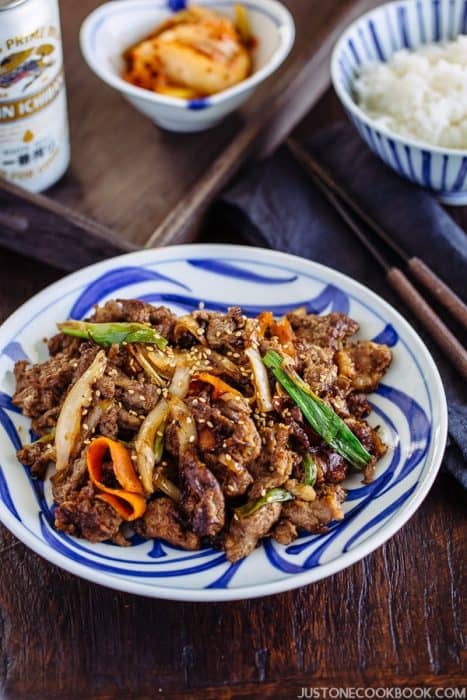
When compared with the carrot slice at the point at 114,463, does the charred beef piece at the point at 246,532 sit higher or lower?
lower

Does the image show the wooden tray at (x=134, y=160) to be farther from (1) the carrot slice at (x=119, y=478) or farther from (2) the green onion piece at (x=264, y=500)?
(2) the green onion piece at (x=264, y=500)

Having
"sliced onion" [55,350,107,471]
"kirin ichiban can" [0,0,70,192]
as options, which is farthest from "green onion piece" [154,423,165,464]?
"kirin ichiban can" [0,0,70,192]

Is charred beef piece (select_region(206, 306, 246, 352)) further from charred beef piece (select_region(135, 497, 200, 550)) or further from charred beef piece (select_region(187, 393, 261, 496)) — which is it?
charred beef piece (select_region(135, 497, 200, 550))

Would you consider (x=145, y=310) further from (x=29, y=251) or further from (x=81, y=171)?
(x=81, y=171)

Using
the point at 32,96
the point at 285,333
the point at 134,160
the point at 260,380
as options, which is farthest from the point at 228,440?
the point at 134,160

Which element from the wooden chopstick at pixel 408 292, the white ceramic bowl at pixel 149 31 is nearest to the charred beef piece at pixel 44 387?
the wooden chopstick at pixel 408 292
